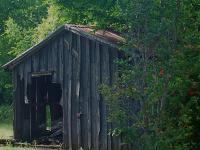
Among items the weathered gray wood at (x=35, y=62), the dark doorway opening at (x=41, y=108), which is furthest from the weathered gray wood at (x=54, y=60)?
the dark doorway opening at (x=41, y=108)

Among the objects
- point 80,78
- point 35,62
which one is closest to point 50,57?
point 35,62

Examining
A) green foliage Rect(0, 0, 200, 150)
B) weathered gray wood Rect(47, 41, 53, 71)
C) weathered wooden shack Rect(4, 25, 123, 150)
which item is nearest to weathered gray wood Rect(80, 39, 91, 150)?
weathered wooden shack Rect(4, 25, 123, 150)

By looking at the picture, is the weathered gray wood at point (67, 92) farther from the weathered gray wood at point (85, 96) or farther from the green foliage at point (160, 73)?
the green foliage at point (160, 73)

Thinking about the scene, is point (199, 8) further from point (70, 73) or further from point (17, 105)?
point (17, 105)

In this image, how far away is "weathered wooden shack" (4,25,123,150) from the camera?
55.6ft

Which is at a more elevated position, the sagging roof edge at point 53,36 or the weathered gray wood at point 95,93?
the sagging roof edge at point 53,36

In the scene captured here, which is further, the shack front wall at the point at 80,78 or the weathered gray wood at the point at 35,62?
the weathered gray wood at the point at 35,62

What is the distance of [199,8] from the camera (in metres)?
13.3

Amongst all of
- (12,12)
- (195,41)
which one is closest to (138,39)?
(195,41)

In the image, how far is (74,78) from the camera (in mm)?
18391

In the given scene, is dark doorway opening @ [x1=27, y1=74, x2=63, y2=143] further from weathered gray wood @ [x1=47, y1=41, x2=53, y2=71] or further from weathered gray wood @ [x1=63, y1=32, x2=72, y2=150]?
weathered gray wood @ [x1=63, y1=32, x2=72, y2=150]

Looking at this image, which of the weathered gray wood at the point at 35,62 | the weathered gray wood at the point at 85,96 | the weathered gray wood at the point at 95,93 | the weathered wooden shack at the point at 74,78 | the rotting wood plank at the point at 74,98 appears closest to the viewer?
the weathered wooden shack at the point at 74,78

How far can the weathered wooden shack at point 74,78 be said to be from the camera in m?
16.9

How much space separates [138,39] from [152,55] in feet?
1.79
